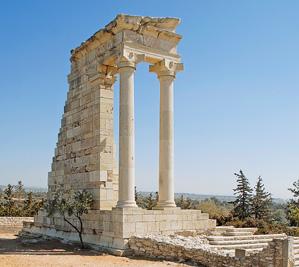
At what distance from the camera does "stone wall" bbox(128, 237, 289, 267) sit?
1327 cm

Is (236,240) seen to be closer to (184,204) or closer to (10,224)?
(10,224)

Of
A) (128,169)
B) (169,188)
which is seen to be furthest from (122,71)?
(169,188)

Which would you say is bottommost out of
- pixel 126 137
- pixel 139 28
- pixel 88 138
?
pixel 126 137

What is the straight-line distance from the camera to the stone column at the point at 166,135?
804 inches

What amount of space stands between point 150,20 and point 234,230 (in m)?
10.4

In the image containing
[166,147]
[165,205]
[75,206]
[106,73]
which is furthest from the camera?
[106,73]

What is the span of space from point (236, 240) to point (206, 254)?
4.17 m

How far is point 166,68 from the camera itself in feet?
68.6

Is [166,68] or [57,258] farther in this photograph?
[166,68]

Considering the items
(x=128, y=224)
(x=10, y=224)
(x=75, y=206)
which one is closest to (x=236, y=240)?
(x=128, y=224)

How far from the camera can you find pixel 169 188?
2045cm

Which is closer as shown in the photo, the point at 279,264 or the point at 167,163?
the point at 279,264

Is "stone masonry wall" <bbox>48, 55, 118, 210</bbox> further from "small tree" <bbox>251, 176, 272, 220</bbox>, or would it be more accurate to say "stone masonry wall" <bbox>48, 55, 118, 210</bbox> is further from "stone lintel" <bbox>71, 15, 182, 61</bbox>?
"small tree" <bbox>251, 176, 272, 220</bbox>

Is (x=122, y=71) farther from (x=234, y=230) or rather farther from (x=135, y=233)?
(x=234, y=230)
